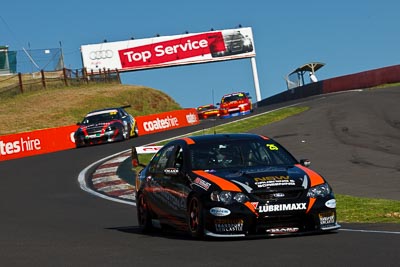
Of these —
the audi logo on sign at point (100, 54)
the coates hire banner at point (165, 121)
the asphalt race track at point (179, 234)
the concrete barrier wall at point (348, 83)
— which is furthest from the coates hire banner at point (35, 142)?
the audi logo on sign at point (100, 54)

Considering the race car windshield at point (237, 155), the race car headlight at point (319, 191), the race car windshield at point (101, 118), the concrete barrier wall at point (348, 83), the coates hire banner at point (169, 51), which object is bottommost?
the race car headlight at point (319, 191)

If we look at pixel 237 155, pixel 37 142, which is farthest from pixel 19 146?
pixel 237 155

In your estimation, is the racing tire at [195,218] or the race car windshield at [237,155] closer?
the racing tire at [195,218]

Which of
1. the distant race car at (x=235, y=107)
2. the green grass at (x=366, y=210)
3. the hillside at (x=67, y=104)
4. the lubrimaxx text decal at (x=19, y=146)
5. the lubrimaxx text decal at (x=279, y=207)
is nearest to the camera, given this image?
the lubrimaxx text decal at (x=279, y=207)

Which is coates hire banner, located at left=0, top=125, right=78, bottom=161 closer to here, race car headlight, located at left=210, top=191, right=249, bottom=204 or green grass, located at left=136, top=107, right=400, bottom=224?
green grass, located at left=136, top=107, right=400, bottom=224

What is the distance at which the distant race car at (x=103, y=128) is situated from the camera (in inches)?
1446

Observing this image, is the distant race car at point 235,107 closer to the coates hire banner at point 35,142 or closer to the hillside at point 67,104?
the hillside at point 67,104

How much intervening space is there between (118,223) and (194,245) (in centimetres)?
429

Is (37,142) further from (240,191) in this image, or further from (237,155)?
(240,191)

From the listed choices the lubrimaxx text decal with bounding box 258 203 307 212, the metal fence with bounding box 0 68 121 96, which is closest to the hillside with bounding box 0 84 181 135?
the metal fence with bounding box 0 68 121 96

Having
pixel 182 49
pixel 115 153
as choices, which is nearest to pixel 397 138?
pixel 115 153

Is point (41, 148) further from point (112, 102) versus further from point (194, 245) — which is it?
point (112, 102)

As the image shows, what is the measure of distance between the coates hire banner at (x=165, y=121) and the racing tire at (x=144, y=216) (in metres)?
31.1

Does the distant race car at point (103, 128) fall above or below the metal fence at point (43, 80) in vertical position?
below
